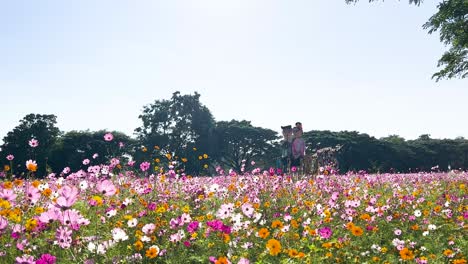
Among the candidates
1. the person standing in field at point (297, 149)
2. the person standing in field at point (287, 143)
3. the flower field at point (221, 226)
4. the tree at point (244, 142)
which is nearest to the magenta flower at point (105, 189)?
the flower field at point (221, 226)

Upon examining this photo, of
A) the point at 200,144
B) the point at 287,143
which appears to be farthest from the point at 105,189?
the point at 200,144

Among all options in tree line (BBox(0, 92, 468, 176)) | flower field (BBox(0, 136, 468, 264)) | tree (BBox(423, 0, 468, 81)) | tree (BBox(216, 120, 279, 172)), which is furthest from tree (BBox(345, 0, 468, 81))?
tree (BBox(216, 120, 279, 172))

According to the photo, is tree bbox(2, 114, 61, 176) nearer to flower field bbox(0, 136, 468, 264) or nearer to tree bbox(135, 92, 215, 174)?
tree bbox(135, 92, 215, 174)

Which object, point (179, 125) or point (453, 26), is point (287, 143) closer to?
point (453, 26)

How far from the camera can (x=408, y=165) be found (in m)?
46.5

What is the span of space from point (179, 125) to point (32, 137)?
15237 millimetres

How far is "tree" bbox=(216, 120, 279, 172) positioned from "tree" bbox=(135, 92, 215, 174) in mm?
2117

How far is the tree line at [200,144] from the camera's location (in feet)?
145

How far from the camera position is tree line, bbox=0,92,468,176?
145ft

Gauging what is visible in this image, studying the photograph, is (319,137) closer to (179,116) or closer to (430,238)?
(179,116)

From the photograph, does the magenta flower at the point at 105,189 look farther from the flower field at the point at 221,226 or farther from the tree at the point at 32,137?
the tree at the point at 32,137

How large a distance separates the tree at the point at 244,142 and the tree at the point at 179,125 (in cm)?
212

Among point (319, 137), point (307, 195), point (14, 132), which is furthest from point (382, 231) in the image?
point (14, 132)

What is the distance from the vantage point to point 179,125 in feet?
155
